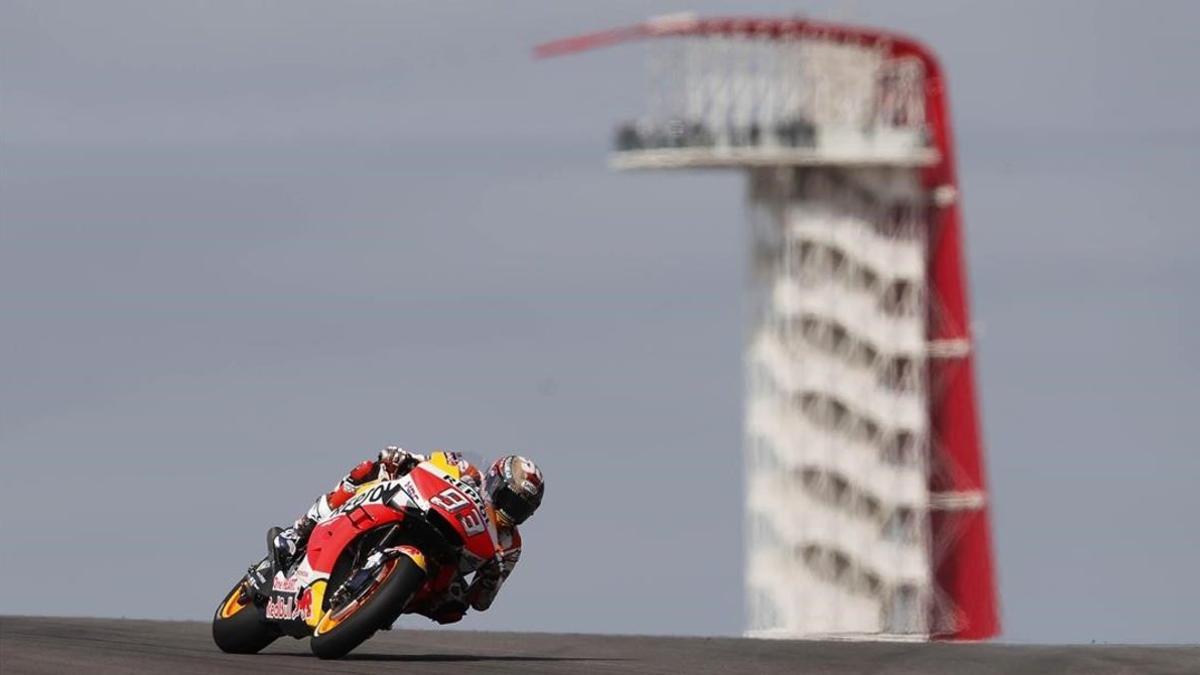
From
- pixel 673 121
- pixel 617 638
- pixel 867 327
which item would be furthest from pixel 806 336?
pixel 617 638

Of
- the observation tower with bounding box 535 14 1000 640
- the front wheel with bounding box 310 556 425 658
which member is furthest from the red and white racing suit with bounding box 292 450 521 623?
the observation tower with bounding box 535 14 1000 640

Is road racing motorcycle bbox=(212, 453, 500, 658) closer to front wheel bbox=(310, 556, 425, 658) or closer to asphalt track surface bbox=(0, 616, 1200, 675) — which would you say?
front wheel bbox=(310, 556, 425, 658)

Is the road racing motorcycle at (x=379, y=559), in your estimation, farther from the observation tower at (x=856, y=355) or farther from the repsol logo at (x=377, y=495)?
the observation tower at (x=856, y=355)

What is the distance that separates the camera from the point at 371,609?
68.7 ft

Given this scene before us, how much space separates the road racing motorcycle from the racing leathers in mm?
74

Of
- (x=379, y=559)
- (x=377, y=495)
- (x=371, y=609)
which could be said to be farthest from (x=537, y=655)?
(x=371, y=609)

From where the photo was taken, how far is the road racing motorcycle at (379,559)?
21062 mm

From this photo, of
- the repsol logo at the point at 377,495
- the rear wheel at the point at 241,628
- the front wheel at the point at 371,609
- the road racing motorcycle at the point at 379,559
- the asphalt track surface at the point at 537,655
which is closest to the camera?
the asphalt track surface at the point at 537,655

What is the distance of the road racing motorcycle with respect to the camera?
2106cm

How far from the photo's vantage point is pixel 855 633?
97.1m

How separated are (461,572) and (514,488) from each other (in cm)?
81

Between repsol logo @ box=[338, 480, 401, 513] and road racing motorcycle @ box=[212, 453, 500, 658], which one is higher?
repsol logo @ box=[338, 480, 401, 513]

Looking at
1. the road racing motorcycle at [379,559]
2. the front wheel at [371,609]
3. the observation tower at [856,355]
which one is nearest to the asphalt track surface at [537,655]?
the front wheel at [371,609]

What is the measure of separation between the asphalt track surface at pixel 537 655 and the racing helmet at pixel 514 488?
1.19 meters
